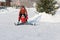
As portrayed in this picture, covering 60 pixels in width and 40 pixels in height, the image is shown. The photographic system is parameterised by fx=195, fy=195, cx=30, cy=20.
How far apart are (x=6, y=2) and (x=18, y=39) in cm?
Result: 6788

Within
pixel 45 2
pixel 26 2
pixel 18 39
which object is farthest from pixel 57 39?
pixel 26 2

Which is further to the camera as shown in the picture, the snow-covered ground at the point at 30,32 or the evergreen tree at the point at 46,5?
the evergreen tree at the point at 46,5

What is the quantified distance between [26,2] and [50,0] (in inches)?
2663

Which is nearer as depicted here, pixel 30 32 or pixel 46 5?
pixel 30 32

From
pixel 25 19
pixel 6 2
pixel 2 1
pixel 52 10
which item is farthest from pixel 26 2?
pixel 25 19

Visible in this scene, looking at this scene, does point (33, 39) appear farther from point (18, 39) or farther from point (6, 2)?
point (6, 2)

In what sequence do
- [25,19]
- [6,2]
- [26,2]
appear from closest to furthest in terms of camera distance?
[25,19], [6,2], [26,2]

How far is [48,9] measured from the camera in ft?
74.2

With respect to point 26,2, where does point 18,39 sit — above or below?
above

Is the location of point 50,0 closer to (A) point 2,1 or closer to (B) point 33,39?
(B) point 33,39

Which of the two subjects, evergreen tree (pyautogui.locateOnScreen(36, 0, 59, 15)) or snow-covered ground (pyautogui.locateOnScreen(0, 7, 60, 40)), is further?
evergreen tree (pyautogui.locateOnScreen(36, 0, 59, 15))

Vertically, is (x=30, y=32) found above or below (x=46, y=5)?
below

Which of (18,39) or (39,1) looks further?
(39,1)

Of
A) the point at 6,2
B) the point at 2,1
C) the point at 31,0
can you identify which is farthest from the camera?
the point at 31,0
